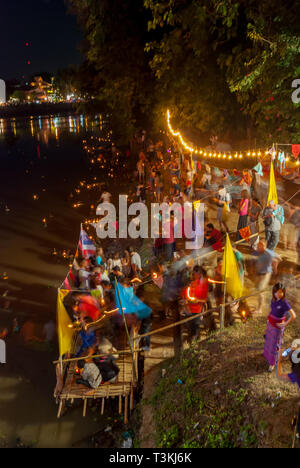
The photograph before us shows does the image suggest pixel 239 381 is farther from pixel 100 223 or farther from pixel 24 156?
pixel 24 156

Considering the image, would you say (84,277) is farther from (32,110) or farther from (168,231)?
(32,110)

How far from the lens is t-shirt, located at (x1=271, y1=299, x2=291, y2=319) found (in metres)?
5.34

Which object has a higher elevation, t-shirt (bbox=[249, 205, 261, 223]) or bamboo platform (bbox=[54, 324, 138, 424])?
t-shirt (bbox=[249, 205, 261, 223])

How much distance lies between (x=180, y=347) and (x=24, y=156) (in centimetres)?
3422

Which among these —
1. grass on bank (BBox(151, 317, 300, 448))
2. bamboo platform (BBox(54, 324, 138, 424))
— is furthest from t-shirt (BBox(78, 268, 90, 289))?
grass on bank (BBox(151, 317, 300, 448))

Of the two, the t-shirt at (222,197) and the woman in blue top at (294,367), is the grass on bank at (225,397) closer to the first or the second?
the woman in blue top at (294,367)

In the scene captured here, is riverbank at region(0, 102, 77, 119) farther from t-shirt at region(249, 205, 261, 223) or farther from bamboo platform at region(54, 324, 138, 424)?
bamboo platform at region(54, 324, 138, 424)

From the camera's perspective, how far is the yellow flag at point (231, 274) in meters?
7.16

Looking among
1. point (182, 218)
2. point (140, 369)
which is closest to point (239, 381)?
point (140, 369)

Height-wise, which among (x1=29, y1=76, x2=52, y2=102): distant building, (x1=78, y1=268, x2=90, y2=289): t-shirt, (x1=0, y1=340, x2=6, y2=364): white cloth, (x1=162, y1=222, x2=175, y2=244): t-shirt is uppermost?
(x1=29, y1=76, x2=52, y2=102): distant building

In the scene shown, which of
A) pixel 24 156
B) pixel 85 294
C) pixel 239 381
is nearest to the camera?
pixel 239 381

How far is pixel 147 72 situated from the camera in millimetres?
19281

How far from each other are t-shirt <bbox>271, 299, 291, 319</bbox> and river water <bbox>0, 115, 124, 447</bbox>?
3990mm
